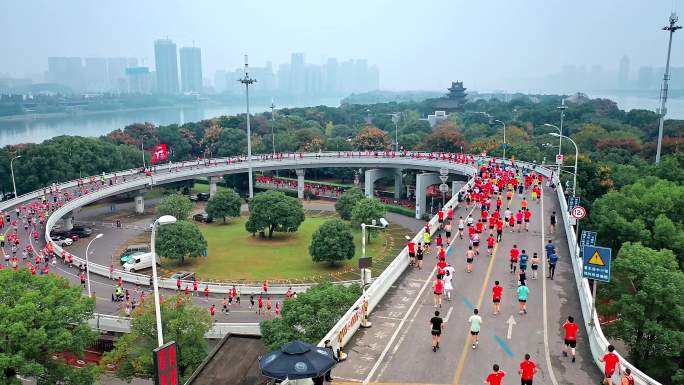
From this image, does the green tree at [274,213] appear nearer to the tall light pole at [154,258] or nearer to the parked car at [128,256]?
the parked car at [128,256]

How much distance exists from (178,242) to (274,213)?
11415 mm

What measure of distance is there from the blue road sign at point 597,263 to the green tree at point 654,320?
26.0 ft

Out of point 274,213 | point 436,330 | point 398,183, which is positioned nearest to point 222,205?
point 274,213

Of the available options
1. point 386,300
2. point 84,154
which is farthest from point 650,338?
point 84,154

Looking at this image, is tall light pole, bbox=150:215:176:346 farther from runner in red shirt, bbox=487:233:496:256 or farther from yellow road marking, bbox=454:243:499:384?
runner in red shirt, bbox=487:233:496:256

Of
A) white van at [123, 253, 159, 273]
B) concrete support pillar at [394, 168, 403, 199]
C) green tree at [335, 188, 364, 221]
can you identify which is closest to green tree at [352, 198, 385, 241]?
green tree at [335, 188, 364, 221]

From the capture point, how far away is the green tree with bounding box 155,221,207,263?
1797 inches

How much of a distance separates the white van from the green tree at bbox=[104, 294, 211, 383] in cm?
1991

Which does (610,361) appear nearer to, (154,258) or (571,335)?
(571,335)

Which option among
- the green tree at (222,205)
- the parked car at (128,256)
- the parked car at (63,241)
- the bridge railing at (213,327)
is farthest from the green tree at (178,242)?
the green tree at (222,205)

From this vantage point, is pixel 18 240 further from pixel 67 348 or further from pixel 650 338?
pixel 650 338

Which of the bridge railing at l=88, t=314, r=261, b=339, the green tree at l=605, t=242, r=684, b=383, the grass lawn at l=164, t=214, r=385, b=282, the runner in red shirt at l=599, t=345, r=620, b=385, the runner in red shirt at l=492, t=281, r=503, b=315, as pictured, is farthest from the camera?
the grass lawn at l=164, t=214, r=385, b=282

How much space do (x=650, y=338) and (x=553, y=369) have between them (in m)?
10.6

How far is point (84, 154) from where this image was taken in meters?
72.9
